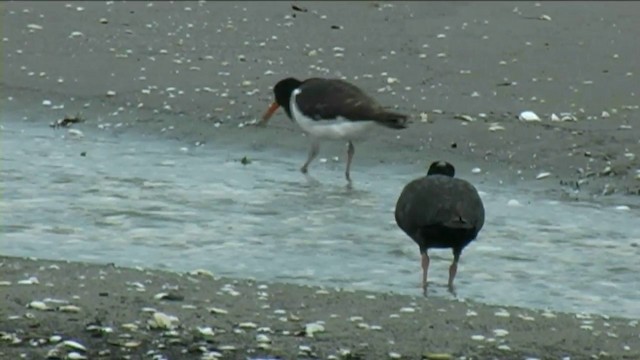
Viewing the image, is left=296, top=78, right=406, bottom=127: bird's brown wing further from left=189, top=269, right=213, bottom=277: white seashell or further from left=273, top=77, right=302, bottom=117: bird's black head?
left=189, top=269, right=213, bottom=277: white seashell

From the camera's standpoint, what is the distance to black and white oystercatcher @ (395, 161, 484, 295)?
8094 mm

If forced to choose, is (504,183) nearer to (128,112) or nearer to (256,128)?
(256,128)

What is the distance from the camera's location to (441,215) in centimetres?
810

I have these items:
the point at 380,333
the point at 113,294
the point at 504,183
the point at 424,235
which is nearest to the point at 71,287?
the point at 113,294

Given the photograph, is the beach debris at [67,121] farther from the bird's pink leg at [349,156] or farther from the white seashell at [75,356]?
the white seashell at [75,356]

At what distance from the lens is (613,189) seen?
10.5 meters

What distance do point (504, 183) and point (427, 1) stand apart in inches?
217

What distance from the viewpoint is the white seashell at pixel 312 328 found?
6.60 metres

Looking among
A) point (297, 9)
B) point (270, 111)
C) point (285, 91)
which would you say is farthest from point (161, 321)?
point (297, 9)

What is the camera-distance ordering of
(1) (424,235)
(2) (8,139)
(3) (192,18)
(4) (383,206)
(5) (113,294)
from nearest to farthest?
(5) (113,294), (1) (424,235), (4) (383,206), (2) (8,139), (3) (192,18)

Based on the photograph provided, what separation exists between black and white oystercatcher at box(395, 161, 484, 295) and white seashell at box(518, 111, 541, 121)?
356cm

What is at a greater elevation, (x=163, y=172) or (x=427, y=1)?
(x=427, y=1)

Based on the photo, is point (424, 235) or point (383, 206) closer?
point (424, 235)

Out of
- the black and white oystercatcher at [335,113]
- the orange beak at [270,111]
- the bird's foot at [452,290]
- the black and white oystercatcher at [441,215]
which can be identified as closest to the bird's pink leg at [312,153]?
the black and white oystercatcher at [335,113]
